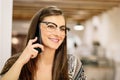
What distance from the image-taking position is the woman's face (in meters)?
1.33

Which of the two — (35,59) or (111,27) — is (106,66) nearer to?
(111,27)

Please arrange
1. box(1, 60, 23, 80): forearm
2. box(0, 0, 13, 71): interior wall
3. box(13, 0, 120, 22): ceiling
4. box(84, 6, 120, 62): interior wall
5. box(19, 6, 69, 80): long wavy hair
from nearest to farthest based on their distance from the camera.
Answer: box(1, 60, 23, 80): forearm → box(19, 6, 69, 80): long wavy hair → box(0, 0, 13, 71): interior wall → box(13, 0, 120, 22): ceiling → box(84, 6, 120, 62): interior wall

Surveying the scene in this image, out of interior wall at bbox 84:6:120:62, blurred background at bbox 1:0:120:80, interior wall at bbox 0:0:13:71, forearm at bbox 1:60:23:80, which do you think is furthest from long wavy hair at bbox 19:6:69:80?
interior wall at bbox 84:6:120:62

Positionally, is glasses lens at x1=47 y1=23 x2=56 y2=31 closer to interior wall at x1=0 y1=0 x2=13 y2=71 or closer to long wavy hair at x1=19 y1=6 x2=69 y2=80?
long wavy hair at x1=19 y1=6 x2=69 y2=80

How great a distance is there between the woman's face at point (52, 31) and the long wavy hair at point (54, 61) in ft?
0.13

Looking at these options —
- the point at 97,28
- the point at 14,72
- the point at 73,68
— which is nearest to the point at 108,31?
the point at 97,28

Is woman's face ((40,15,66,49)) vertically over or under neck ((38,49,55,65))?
over

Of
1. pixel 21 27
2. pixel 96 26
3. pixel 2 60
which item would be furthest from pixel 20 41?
pixel 2 60

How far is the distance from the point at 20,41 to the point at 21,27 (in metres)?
0.75

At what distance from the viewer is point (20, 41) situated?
431 inches

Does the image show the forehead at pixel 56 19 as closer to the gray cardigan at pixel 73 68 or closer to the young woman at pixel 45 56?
the young woman at pixel 45 56

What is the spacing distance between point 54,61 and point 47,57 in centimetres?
6

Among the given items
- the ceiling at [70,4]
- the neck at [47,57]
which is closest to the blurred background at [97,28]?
the ceiling at [70,4]

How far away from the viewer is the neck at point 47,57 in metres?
1.43
